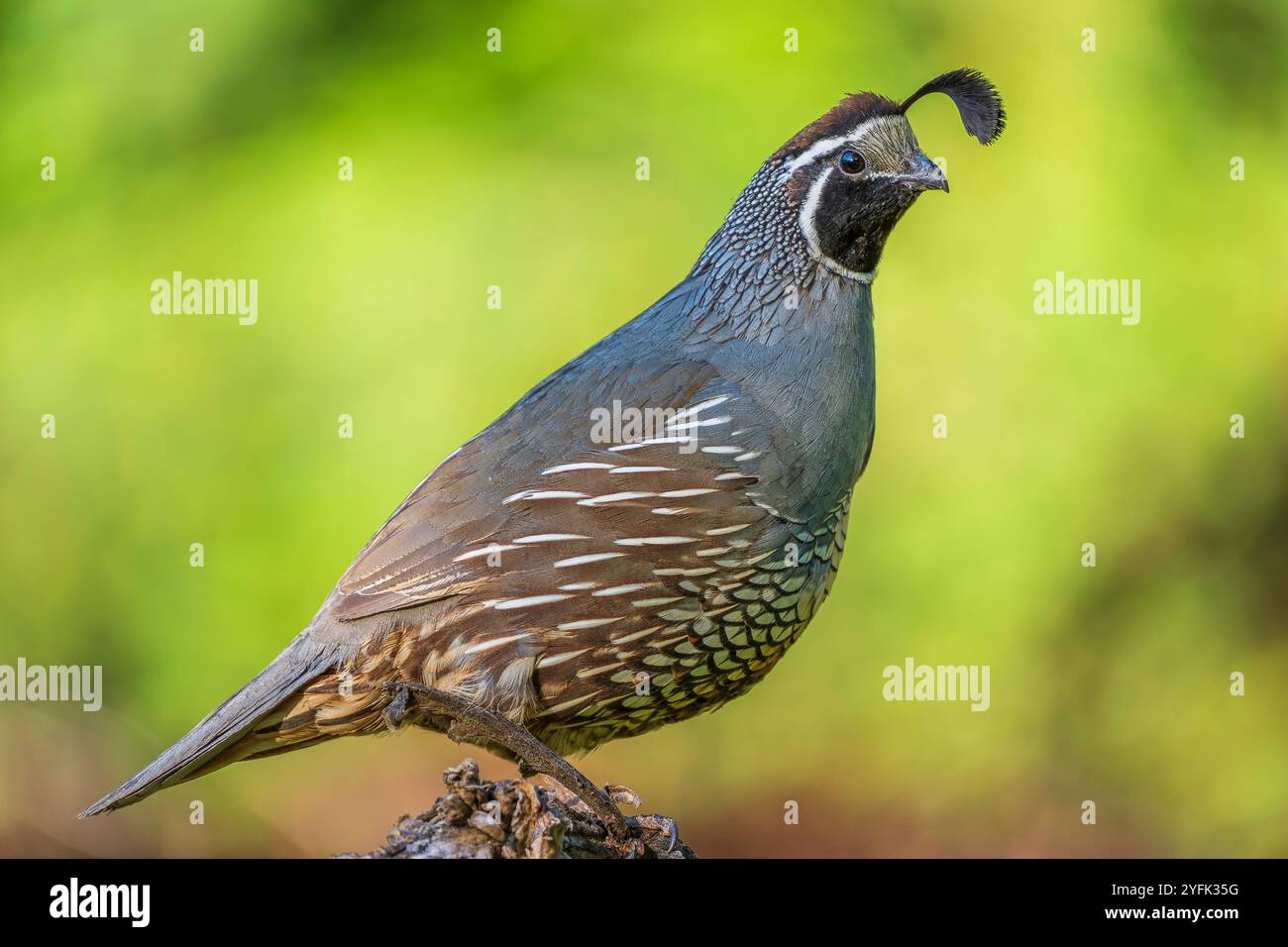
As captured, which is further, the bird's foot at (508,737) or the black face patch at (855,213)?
the black face patch at (855,213)

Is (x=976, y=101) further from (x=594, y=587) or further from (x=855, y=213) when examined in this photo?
(x=594, y=587)

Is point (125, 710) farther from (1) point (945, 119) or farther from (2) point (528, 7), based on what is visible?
(1) point (945, 119)

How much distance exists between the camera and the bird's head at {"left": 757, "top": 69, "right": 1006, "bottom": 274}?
160 inches

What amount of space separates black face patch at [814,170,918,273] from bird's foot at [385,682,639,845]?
176cm

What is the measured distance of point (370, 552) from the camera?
4.04 meters

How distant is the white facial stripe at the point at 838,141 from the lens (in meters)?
4.08

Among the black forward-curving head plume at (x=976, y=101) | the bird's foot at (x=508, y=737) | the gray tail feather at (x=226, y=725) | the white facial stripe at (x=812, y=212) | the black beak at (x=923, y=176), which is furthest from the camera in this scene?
the black forward-curving head plume at (x=976, y=101)

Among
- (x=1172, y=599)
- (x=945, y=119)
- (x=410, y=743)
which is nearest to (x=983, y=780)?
(x=1172, y=599)

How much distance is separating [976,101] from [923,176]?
21.4 inches

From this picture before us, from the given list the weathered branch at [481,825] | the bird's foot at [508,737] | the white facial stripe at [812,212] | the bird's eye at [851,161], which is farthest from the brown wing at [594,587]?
the bird's eye at [851,161]

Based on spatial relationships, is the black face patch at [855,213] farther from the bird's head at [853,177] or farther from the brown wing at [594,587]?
the brown wing at [594,587]

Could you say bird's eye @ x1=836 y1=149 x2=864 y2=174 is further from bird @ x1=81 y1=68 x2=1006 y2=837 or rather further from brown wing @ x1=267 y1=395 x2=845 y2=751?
brown wing @ x1=267 y1=395 x2=845 y2=751

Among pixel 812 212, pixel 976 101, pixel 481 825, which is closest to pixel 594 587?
pixel 481 825

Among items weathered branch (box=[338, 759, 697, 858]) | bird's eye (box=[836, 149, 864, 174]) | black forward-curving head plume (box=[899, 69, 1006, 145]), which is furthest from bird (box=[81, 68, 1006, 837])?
black forward-curving head plume (box=[899, 69, 1006, 145])
